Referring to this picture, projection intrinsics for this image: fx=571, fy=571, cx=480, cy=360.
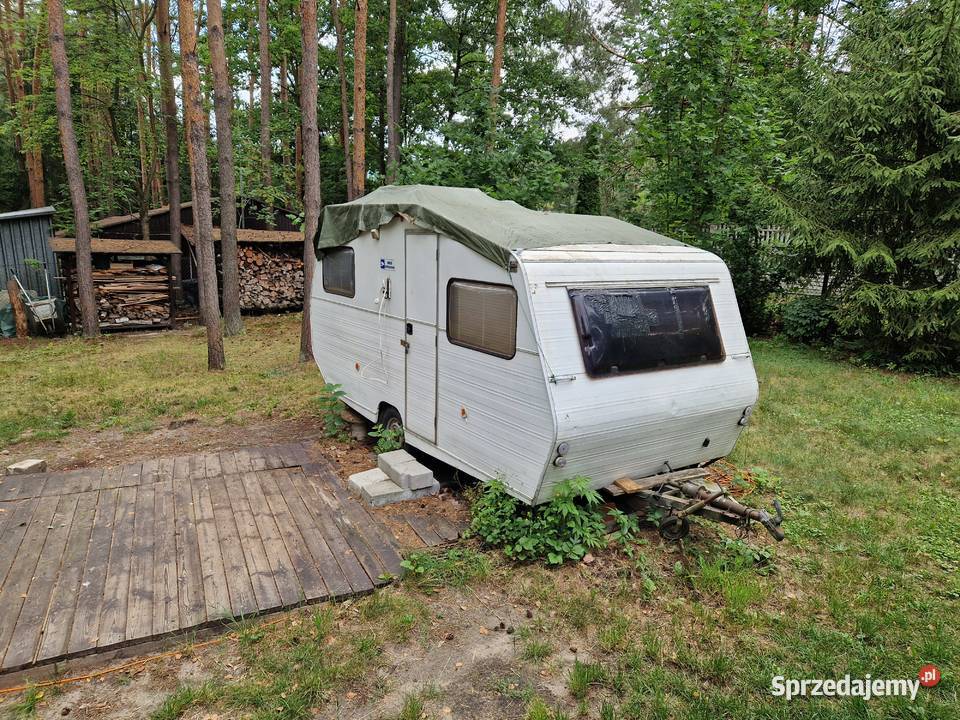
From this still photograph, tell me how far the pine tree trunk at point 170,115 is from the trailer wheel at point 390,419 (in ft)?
40.3

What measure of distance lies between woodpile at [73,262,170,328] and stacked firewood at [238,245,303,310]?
6.89 feet

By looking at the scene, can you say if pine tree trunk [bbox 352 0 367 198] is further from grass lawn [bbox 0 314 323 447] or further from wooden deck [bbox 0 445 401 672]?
wooden deck [bbox 0 445 401 672]

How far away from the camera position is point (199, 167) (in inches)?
403

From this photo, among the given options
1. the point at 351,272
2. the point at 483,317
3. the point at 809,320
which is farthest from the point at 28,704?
the point at 809,320

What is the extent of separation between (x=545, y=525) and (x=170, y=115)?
16.1 metres

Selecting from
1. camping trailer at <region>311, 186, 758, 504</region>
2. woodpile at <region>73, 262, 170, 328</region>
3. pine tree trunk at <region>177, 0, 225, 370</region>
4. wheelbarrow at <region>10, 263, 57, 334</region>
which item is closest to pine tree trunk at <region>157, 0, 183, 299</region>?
woodpile at <region>73, 262, 170, 328</region>

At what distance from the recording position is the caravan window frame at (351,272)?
6.36 metres

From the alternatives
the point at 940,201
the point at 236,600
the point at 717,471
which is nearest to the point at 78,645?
the point at 236,600

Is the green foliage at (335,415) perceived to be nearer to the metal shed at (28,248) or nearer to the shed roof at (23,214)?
the metal shed at (28,248)

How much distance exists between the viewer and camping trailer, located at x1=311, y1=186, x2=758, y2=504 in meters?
3.89

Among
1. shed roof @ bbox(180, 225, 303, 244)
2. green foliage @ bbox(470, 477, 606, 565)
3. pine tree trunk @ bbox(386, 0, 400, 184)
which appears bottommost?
green foliage @ bbox(470, 477, 606, 565)

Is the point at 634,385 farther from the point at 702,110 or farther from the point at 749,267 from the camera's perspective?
the point at 749,267

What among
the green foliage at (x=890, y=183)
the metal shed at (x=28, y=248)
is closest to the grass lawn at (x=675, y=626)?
the green foliage at (x=890, y=183)

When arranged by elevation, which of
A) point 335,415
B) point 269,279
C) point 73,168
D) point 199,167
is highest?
point 73,168
